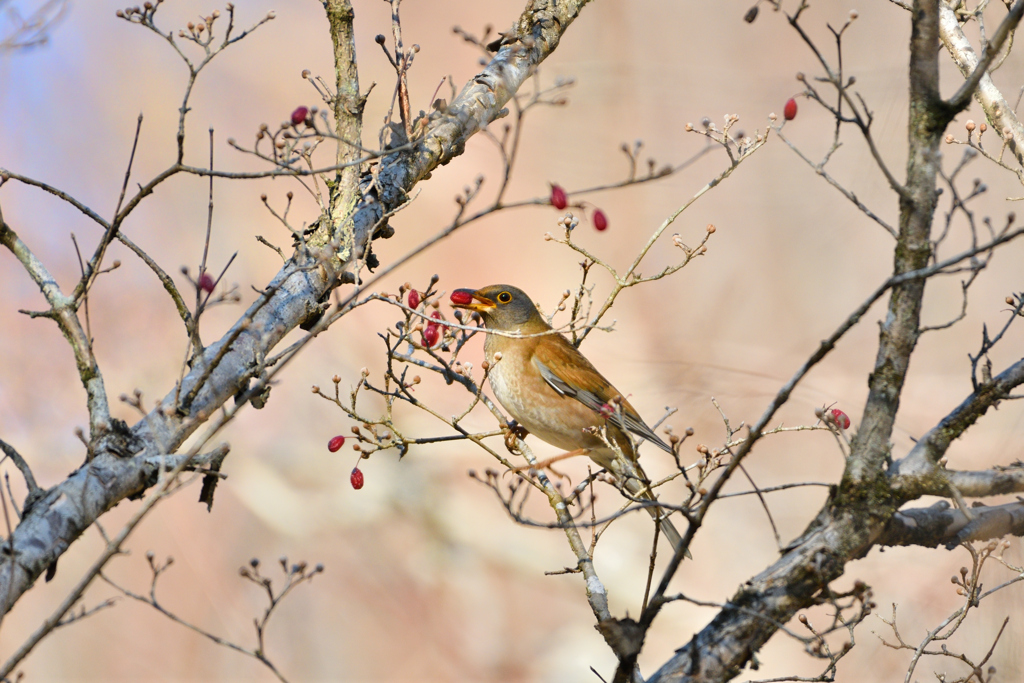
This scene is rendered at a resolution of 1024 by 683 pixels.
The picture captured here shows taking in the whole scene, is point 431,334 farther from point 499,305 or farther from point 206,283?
point 206,283

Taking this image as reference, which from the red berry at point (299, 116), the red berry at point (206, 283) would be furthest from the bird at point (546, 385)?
the red berry at point (206, 283)

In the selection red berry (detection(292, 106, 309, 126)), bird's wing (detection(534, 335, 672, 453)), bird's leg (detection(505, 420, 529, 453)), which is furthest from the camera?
bird's wing (detection(534, 335, 672, 453))

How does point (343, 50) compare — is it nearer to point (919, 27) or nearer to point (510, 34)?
point (510, 34)

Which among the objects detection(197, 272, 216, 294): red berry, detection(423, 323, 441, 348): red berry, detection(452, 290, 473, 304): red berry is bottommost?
detection(197, 272, 216, 294): red berry

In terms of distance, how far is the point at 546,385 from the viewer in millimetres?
3686

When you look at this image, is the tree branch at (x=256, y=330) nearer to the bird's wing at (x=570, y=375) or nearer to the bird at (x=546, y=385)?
the bird at (x=546, y=385)

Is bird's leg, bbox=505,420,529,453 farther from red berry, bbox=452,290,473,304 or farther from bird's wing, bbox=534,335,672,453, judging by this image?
red berry, bbox=452,290,473,304

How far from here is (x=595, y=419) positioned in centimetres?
367

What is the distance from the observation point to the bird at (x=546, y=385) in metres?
3.54

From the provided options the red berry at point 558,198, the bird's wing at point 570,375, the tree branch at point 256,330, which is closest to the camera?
the tree branch at point 256,330

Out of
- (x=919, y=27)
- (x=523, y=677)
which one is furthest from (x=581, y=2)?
(x=523, y=677)

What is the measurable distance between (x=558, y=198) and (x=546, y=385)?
1.84m

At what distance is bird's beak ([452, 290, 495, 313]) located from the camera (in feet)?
12.3

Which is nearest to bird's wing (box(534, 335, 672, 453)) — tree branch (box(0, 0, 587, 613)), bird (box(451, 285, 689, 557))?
bird (box(451, 285, 689, 557))
